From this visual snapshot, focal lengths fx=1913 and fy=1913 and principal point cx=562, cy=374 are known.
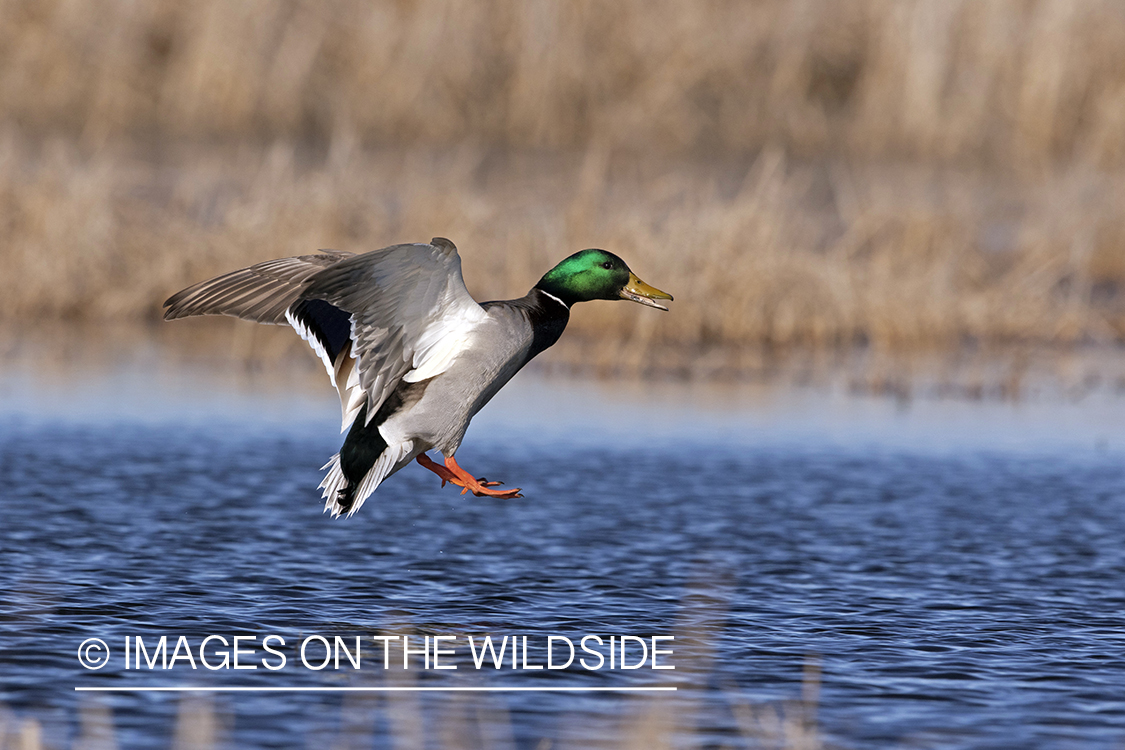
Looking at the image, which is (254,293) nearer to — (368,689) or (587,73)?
(368,689)

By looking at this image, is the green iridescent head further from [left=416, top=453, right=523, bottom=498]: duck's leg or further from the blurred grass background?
the blurred grass background

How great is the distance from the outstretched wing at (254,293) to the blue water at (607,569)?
1033 millimetres

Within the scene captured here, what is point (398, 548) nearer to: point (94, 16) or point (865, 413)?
point (865, 413)

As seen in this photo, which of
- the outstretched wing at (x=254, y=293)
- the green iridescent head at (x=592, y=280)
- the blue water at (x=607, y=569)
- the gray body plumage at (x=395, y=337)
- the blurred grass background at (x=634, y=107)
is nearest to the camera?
the blue water at (x=607, y=569)

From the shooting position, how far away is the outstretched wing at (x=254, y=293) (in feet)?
23.0

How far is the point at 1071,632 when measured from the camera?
6.76 m

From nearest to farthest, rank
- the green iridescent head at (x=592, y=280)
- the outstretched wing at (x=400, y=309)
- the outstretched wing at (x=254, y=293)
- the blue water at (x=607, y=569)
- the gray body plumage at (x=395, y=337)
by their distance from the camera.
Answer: the blue water at (x=607, y=569) → the outstretched wing at (x=400, y=309) → the gray body plumage at (x=395, y=337) → the outstretched wing at (x=254, y=293) → the green iridescent head at (x=592, y=280)

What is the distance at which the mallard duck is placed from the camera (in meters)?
6.54

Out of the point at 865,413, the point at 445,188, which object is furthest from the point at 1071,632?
the point at 445,188

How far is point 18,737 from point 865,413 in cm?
752

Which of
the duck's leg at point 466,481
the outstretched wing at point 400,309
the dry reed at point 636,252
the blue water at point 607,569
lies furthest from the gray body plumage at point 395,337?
the dry reed at point 636,252

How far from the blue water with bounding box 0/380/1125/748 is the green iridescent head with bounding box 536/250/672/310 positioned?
1.12 meters

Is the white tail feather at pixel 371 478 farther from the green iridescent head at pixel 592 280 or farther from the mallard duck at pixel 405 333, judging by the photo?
the green iridescent head at pixel 592 280

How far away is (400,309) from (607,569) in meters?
1.63
